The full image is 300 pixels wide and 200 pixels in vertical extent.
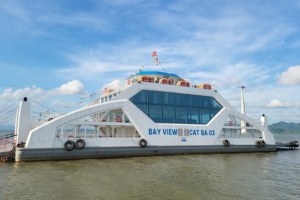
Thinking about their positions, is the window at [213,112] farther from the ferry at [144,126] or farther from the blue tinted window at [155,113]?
the blue tinted window at [155,113]

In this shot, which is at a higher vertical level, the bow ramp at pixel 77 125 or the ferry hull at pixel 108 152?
the bow ramp at pixel 77 125

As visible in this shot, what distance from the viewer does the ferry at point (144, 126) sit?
48.5 ft

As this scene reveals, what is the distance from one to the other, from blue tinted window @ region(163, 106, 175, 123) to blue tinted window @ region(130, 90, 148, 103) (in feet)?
6.13

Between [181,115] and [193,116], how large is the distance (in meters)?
1.23

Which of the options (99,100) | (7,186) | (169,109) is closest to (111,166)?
(7,186)

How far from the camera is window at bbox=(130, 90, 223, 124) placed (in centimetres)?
1811

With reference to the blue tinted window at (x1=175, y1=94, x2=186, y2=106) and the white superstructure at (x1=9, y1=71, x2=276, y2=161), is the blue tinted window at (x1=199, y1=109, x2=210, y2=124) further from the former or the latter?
the blue tinted window at (x1=175, y1=94, x2=186, y2=106)

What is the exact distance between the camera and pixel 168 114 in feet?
62.2

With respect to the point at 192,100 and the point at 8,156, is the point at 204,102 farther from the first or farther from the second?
the point at 8,156

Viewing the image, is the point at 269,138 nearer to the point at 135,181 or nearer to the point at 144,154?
the point at 144,154

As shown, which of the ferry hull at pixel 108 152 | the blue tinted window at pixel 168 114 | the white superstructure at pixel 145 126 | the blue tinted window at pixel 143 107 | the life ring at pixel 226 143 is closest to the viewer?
the ferry hull at pixel 108 152

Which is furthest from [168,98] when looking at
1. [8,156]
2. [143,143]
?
[8,156]

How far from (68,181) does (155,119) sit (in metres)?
9.14

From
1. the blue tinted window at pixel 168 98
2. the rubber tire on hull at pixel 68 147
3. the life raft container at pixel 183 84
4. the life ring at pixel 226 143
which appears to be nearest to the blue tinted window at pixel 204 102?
the life raft container at pixel 183 84
